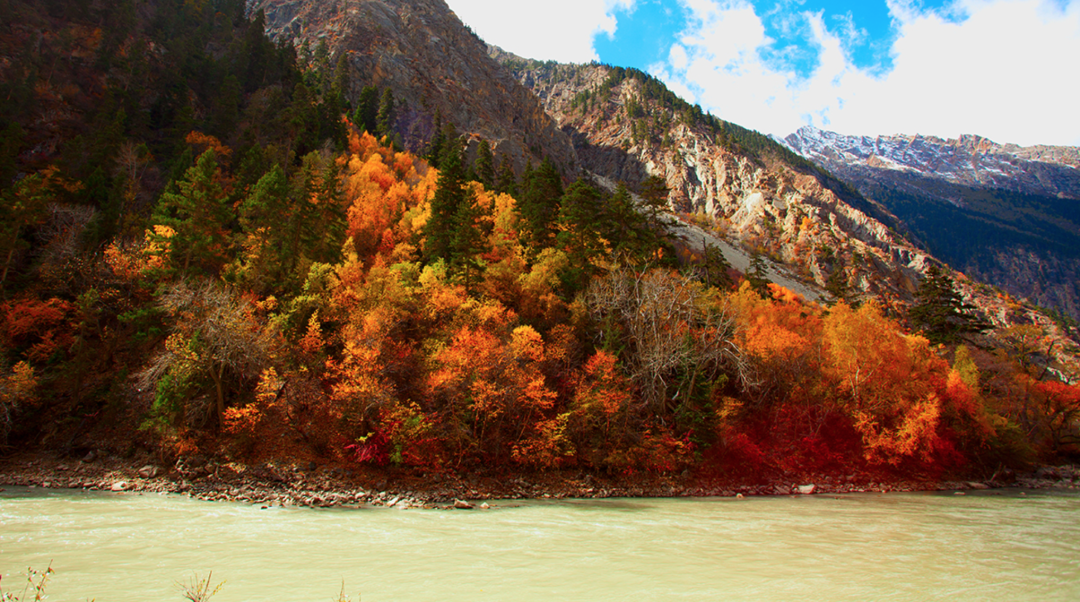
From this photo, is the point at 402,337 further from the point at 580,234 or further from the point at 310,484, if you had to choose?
the point at 580,234

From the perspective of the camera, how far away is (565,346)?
34.7 metres

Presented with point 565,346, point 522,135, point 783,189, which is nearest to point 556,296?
point 565,346

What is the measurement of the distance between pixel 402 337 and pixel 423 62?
100 metres

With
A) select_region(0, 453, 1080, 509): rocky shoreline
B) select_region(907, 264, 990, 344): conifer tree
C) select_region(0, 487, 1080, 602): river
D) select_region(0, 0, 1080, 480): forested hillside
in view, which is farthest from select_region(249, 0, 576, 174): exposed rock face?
select_region(0, 487, 1080, 602): river

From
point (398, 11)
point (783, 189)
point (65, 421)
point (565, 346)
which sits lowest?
point (65, 421)

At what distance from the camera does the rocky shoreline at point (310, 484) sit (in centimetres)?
2377

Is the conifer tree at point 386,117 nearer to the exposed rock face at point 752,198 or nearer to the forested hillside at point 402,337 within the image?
the forested hillside at point 402,337

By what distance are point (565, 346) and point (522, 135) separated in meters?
96.8

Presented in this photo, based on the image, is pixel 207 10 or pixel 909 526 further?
pixel 207 10

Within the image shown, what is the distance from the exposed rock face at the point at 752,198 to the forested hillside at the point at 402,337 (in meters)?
73.3

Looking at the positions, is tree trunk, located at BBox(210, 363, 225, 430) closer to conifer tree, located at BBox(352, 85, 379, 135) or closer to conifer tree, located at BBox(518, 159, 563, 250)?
conifer tree, located at BBox(518, 159, 563, 250)

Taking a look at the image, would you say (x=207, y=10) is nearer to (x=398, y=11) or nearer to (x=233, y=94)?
(x=233, y=94)

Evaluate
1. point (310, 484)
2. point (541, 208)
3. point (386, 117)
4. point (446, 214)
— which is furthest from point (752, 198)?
point (310, 484)

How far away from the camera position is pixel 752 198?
14388 centimetres
